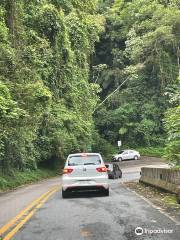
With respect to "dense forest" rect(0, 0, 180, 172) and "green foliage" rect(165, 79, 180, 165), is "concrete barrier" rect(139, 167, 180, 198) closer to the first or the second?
"green foliage" rect(165, 79, 180, 165)

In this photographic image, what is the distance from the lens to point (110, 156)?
2301 inches

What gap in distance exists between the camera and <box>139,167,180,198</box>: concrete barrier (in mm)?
16670

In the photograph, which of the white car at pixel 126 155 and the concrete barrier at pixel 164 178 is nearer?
the concrete barrier at pixel 164 178

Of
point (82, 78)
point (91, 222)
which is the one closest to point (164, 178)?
point (91, 222)

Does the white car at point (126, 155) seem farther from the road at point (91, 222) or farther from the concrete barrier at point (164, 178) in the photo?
the road at point (91, 222)

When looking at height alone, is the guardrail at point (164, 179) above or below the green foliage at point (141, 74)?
below

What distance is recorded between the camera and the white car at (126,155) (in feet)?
183

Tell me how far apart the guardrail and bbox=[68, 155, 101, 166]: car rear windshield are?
2725 mm

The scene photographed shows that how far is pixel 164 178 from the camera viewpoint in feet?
62.6

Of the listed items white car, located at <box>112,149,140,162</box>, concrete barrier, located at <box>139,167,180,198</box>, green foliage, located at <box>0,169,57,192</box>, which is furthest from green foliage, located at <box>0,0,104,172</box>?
white car, located at <box>112,149,140,162</box>

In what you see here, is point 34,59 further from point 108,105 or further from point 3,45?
point 108,105

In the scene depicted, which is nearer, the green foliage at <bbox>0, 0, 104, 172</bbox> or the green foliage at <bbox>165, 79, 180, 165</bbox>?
the green foliage at <bbox>165, 79, 180, 165</bbox>

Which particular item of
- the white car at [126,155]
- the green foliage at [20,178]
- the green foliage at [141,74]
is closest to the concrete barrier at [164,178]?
the green foliage at [20,178]

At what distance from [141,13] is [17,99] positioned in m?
40.8
